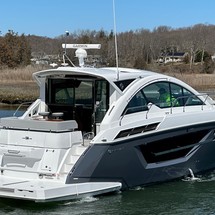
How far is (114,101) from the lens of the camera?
10289 mm

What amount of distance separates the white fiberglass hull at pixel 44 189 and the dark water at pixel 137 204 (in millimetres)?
234

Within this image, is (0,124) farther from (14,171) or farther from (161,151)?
(161,151)

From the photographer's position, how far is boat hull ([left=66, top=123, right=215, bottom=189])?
30.9 feet

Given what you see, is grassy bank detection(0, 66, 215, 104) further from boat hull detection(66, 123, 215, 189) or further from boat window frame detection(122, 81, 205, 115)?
boat hull detection(66, 123, 215, 189)

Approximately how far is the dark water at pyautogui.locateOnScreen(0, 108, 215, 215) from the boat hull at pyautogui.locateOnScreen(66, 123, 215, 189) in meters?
0.31

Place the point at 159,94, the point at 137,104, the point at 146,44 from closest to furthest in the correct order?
1. the point at 137,104
2. the point at 159,94
3. the point at 146,44

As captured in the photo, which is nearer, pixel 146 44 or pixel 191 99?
pixel 191 99

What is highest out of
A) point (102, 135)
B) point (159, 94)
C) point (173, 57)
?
point (173, 57)

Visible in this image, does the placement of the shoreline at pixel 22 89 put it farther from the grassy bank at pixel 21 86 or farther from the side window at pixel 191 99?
the side window at pixel 191 99

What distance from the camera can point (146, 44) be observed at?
116000 mm

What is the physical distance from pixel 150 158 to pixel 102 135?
142 centimetres

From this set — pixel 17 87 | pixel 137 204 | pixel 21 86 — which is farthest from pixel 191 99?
pixel 21 86

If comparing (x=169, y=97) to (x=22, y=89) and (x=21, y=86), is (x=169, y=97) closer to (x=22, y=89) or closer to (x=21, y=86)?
(x=22, y=89)

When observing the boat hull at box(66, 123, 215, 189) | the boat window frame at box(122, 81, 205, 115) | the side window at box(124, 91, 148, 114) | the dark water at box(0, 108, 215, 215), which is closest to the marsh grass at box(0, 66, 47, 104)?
the boat window frame at box(122, 81, 205, 115)
